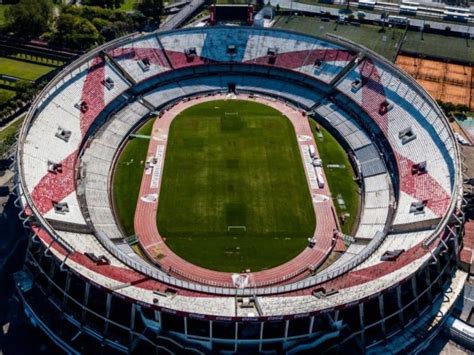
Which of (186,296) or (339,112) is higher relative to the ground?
(339,112)

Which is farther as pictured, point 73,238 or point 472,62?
point 472,62

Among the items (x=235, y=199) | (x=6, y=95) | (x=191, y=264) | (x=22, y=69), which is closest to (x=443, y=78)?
(x=235, y=199)

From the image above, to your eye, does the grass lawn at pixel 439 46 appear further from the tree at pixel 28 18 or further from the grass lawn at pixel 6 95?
the grass lawn at pixel 6 95

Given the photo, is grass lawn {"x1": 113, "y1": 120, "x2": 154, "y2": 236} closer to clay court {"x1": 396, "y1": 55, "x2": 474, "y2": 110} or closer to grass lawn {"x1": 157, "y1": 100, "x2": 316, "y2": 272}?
grass lawn {"x1": 157, "y1": 100, "x2": 316, "y2": 272}

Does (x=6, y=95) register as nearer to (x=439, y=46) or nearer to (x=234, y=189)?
(x=234, y=189)

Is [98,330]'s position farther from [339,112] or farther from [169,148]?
[339,112]

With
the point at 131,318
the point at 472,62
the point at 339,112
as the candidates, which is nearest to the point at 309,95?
the point at 339,112
